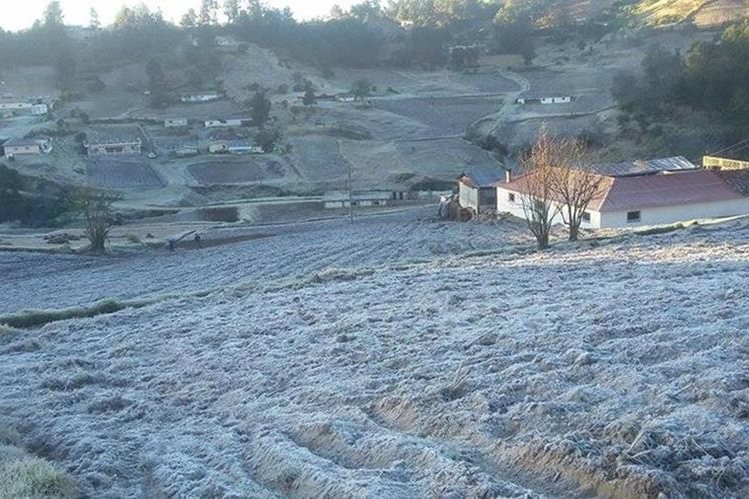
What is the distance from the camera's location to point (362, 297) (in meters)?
15.5

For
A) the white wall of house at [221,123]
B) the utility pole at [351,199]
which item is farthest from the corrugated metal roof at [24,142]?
the utility pole at [351,199]

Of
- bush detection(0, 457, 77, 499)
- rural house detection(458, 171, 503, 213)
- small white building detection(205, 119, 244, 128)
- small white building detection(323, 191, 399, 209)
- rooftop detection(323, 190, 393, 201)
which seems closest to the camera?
bush detection(0, 457, 77, 499)

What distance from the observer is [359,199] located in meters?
50.9

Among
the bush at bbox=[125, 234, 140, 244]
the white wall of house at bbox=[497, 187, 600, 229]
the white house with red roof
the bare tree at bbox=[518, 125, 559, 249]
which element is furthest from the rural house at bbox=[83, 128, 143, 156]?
the bare tree at bbox=[518, 125, 559, 249]

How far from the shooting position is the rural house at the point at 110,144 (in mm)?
64188

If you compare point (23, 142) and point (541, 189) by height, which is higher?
point (23, 142)

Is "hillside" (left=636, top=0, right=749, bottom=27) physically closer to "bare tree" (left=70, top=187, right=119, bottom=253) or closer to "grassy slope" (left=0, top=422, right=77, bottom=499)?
"bare tree" (left=70, top=187, right=119, bottom=253)

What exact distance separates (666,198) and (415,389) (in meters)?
24.0

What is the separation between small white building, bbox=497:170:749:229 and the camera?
97.0 feet

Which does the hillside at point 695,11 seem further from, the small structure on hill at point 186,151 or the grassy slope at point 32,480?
the grassy slope at point 32,480

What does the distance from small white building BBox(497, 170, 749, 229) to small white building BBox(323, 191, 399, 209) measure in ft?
65.3

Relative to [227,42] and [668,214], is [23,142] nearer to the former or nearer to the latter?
[227,42]

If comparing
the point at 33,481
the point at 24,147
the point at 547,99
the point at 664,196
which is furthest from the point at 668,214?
the point at 24,147

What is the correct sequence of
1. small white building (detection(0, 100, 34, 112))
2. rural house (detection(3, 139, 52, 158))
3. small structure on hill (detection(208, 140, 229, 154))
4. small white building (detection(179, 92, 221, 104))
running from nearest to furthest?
rural house (detection(3, 139, 52, 158)) → small structure on hill (detection(208, 140, 229, 154)) → small white building (detection(0, 100, 34, 112)) → small white building (detection(179, 92, 221, 104))
